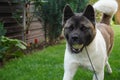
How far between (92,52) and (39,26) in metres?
5.48

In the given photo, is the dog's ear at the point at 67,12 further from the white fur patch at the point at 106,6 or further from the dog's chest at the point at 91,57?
the white fur patch at the point at 106,6

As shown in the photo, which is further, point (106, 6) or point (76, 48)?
point (106, 6)

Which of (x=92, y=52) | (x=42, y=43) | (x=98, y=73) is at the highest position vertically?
(x=92, y=52)

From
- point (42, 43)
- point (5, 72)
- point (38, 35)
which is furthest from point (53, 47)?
point (5, 72)

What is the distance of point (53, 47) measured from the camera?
820 cm

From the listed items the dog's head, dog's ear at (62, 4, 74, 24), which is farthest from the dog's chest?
dog's ear at (62, 4, 74, 24)

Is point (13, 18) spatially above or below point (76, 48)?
below

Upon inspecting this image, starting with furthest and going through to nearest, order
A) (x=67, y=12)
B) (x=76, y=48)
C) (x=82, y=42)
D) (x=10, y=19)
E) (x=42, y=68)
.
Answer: (x=10, y=19)
(x=42, y=68)
(x=67, y=12)
(x=76, y=48)
(x=82, y=42)

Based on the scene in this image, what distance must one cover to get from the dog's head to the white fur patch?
1232 millimetres

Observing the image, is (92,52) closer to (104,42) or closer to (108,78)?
(104,42)

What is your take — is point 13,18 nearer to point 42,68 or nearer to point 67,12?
point 42,68

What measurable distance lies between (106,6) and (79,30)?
154 cm

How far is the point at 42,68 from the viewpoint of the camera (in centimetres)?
584

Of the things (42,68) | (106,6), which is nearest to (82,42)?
(106,6)
